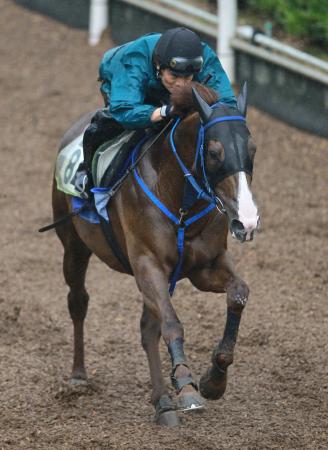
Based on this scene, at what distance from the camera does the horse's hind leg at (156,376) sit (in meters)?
6.01

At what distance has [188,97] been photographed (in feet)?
17.3

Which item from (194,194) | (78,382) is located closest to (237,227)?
(194,194)

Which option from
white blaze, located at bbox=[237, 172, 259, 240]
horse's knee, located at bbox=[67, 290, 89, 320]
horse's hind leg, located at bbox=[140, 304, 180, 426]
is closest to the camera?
white blaze, located at bbox=[237, 172, 259, 240]

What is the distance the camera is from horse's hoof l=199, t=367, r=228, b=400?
5582mm

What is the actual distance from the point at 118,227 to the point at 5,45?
8833 mm

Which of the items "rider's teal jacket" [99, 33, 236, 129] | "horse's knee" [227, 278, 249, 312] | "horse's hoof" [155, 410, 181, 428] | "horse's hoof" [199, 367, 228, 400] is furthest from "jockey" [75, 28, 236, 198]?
"horse's hoof" [155, 410, 181, 428]

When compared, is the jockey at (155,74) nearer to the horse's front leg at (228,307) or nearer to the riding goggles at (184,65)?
the riding goggles at (184,65)

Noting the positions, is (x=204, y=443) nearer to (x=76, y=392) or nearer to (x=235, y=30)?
(x=76, y=392)

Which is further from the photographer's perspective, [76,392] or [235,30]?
[235,30]

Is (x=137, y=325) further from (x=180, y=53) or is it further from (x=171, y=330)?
(x=180, y=53)

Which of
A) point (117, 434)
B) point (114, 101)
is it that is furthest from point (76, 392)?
point (114, 101)

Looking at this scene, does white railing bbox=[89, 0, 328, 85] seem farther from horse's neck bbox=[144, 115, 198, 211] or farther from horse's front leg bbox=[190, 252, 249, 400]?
horse's front leg bbox=[190, 252, 249, 400]

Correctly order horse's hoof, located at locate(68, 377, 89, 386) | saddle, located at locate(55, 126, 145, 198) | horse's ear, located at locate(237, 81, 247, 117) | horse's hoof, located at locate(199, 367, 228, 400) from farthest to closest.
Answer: horse's hoof, located at locate(68, 377, 89, 386), saddle, located at locate(55, 126, 145, 198), horse's hoof, located at locate(199, 367, 228, 400), horse's ear, located at locate(237, 81, 247, 117)

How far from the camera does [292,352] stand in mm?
7129
